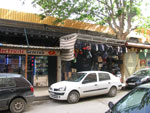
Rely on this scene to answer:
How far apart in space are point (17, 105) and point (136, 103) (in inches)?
190

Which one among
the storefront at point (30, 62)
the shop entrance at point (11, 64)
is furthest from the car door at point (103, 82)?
the shop entrance at point (11, 64)

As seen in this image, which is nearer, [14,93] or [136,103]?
[136,103]

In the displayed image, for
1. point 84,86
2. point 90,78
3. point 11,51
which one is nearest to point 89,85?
point 84,86

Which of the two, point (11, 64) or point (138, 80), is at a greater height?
point (11, 64)

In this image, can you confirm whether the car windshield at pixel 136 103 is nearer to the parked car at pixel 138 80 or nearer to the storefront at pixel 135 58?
the parked car at pixel 138 80

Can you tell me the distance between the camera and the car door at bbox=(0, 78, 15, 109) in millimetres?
5980

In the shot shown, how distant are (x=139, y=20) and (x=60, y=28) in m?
6.72

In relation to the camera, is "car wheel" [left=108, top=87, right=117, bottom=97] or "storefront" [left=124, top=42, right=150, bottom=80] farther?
"storefront" [left=124, top=42, right=150, bottom=80]

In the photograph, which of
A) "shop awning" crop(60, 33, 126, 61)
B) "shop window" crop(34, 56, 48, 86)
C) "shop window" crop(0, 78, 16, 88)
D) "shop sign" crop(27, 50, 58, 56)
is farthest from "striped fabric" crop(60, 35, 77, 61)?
"shop window" crop(0, 78, 16, 88)

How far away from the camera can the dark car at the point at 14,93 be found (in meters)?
6.05

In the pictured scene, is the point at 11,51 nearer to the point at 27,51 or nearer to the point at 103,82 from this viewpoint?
the point at 27,51

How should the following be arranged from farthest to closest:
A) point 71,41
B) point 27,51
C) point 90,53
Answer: point 90,53 → point 71,41 → point 27,51

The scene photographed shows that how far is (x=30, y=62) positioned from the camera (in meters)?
12.3

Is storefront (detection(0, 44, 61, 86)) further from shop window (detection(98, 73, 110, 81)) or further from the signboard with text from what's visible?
shop window (detection(98, 73, 110, 81))
